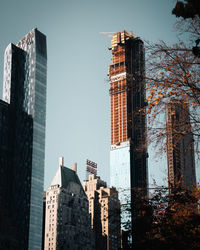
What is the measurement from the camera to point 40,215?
174 m

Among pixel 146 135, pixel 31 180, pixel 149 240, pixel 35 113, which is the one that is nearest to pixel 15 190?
pixel 31 180

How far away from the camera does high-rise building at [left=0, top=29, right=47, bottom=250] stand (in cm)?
17012

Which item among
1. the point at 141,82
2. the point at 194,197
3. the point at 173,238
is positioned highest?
the point at 141,82

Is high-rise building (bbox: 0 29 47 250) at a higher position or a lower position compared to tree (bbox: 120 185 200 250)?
higher

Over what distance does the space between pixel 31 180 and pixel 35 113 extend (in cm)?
2754

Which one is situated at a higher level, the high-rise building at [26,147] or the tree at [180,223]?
the high-rise building at [26,147]

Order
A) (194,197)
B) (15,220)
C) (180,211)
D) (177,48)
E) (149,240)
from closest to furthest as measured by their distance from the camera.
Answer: (177,48)
(194,197)
(180,211)
(149,240)
(15,220)

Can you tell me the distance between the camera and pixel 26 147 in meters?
183

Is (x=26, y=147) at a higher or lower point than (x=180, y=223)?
higher

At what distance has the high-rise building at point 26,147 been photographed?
17012cm

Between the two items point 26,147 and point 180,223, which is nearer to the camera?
point 180,223

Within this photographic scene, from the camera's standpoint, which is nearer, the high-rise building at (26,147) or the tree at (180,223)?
the tree at (180,223)

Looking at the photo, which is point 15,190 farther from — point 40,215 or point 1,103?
point 1,103

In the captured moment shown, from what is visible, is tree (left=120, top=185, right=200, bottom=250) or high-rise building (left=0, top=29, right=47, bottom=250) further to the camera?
high-rise building (left=0, top=29, right=47, bottom=250)
